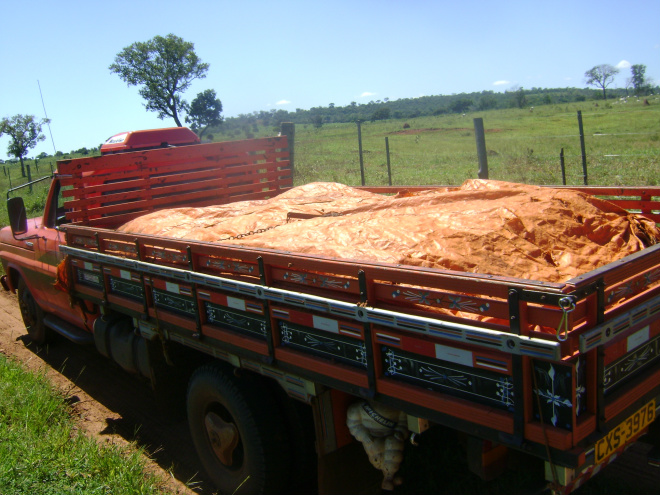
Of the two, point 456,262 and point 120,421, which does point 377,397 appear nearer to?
point 456,262

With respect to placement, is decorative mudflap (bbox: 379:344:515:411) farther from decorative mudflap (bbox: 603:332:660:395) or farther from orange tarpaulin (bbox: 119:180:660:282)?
orange tarpaulin (bbox: 119:180:660:282)

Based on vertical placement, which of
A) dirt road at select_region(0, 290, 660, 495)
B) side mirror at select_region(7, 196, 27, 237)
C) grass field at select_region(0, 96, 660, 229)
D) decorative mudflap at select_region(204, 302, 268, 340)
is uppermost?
side mirror at select_region(7, 196, 27, 237)

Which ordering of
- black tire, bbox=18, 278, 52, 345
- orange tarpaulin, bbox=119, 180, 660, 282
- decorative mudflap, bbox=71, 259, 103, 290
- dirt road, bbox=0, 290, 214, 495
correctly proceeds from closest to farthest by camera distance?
orange tarpaulin, bbox=119, 180, 660, 282 → dirt road, bbox=0, 290, 214, 495 → decorative mudflap, bbox=71, 259, 103, 290 → black tire, bbox=18, 278, 52, 345

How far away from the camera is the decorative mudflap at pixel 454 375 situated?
2299mm

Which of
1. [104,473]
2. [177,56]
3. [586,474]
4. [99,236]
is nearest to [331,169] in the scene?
[99,236]

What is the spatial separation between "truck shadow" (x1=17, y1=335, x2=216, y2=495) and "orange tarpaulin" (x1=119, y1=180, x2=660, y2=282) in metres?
1.60

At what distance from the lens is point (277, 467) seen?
134 inches

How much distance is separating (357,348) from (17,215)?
4554 mm

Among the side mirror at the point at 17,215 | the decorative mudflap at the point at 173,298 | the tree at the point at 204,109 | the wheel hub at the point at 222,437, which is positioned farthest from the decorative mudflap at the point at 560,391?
the tree at the point at 204,109

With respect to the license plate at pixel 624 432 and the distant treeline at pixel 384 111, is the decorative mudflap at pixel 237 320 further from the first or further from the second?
the distant treeline at pixel 384 111

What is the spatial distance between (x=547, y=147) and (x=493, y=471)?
66.9 ft

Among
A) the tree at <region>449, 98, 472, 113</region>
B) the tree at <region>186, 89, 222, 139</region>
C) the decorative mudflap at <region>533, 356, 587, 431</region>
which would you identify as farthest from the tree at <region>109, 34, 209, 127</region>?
the decorative mudflap at <region>533, 356, 587, 431</region>

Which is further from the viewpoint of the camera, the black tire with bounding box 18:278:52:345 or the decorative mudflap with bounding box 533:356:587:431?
the black tire with bounding box 18:278:52:345

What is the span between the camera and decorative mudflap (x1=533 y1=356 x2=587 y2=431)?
6.93 ft
